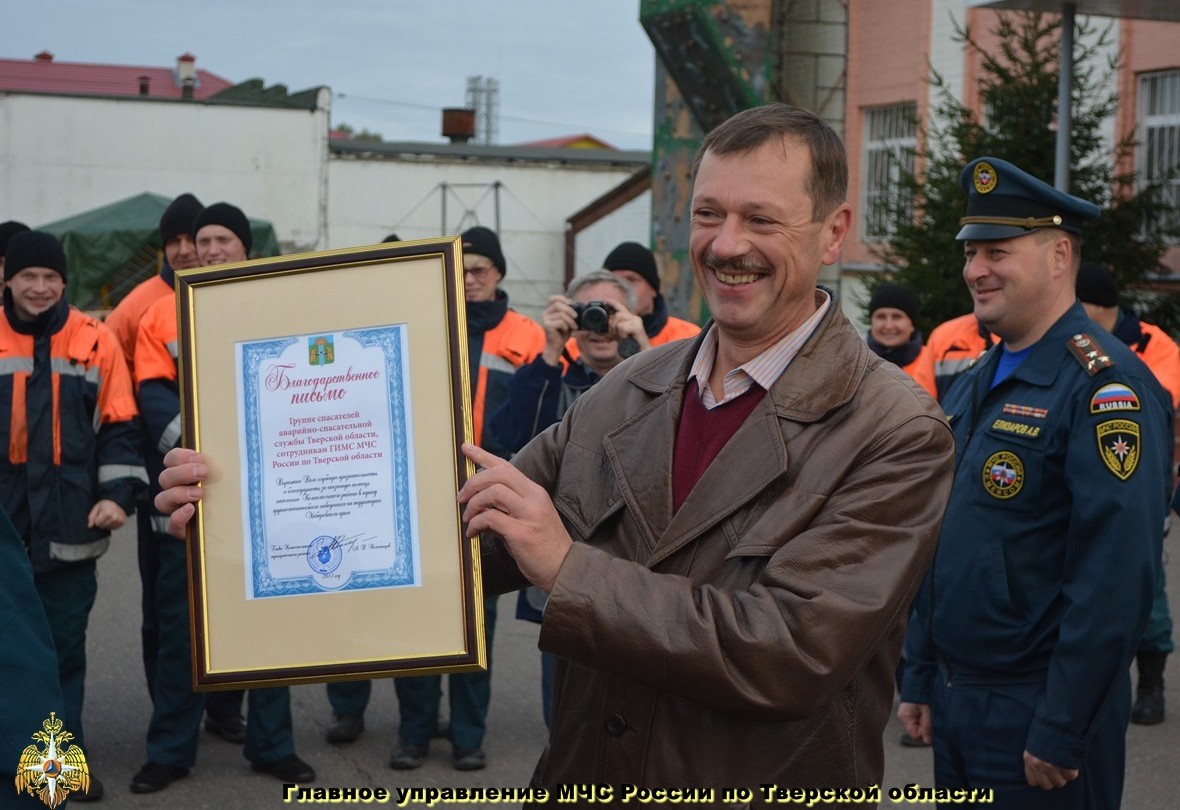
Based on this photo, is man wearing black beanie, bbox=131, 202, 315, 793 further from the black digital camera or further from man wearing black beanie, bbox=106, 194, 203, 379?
the black digital camera

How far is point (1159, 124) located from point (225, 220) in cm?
1246

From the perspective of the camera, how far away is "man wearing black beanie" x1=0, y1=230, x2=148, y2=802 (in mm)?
6156

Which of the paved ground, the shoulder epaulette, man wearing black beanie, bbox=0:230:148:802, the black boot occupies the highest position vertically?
the shoulder epaulette

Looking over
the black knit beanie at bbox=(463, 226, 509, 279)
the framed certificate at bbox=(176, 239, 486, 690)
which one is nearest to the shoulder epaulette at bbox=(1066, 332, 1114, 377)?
the framed certificate at bbox=(176, 239, 486, 690)

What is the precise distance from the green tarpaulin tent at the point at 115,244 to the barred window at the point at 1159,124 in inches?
553

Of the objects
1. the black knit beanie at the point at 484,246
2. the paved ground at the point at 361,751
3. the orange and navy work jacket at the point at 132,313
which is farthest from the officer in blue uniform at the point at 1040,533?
the orange and navy work jacket at the point at 132,313

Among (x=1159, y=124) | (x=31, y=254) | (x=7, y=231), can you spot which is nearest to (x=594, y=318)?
(x=31, y=254)

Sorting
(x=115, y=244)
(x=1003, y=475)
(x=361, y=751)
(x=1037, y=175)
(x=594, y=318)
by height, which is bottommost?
(x=361, y=751)

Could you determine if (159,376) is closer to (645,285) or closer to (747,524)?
(645,285)

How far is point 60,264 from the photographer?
21.0 feet

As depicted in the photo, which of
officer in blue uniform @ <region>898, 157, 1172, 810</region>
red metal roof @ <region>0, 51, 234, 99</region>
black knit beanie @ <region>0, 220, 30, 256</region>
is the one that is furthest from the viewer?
red metal roof @ <region>0, 51, 234, 99</region>

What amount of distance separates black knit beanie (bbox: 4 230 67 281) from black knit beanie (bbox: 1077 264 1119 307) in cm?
563

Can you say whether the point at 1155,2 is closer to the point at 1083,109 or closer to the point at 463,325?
the point at 1083,109

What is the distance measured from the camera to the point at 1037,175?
1418 cm
